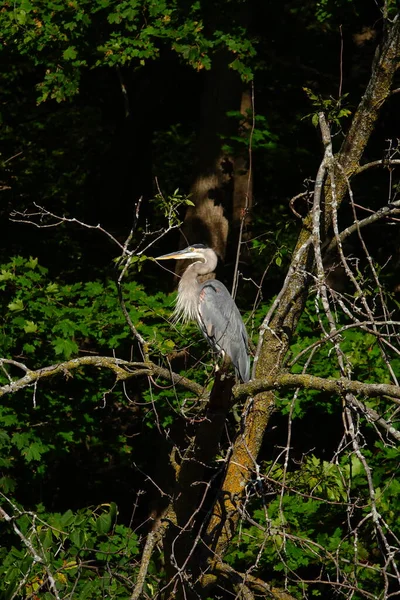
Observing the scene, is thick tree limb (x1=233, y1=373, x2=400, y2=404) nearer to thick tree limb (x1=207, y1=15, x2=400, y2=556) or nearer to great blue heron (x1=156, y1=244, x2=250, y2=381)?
thick tree limb (x1=207, y1=15, x2=400, y2=556)

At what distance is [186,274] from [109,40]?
8.86 feet

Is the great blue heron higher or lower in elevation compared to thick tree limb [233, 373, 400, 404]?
lower

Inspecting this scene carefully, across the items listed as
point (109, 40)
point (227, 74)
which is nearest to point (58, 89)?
point (109, 40)

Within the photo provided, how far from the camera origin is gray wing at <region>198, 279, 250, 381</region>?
7.03 meters

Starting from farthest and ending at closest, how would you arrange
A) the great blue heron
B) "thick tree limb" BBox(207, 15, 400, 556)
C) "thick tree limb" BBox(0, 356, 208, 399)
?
the great blue heron < "thick tree limb" BBox(207, 15, 400, 556) < "thick tree limb" BBox(0, 356, 208, 399)

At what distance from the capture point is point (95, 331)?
28.5 ft

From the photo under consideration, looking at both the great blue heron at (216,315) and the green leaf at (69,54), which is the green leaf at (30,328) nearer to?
the great blue heron at (216,315)

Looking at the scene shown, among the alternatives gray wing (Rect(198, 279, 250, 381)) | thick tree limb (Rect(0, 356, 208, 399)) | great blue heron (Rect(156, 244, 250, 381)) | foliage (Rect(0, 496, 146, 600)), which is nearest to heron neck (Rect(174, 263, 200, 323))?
great blue heron (Rect(156, 244, 250, 381))

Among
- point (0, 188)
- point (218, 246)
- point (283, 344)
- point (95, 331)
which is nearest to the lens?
point (283, 344)

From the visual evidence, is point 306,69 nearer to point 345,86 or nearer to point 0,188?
point 345,86

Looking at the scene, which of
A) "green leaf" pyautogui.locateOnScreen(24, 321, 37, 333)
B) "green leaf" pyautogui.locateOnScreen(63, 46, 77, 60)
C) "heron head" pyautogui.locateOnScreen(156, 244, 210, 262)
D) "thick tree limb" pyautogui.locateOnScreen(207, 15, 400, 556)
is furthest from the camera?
"green leaf" pyautogui.locateOnScreen(63, 46, 77, 60)

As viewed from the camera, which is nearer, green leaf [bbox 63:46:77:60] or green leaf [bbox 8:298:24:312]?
green leaf [bbox 8:298:24:312]

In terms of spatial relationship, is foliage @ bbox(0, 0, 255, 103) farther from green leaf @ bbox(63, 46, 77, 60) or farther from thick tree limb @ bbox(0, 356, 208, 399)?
thick tree limb @ bbox(0, 356, 208, 399)

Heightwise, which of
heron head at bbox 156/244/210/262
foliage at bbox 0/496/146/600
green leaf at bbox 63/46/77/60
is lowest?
foliage at bbox 0/496/146/600
